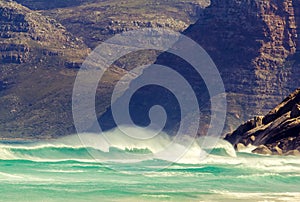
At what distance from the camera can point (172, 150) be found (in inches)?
6476

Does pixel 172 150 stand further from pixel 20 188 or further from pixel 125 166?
pixel 20 188

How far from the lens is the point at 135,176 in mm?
111562

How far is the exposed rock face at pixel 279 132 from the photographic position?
548 ft

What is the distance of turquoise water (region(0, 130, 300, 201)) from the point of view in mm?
93375

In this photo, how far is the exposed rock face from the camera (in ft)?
548

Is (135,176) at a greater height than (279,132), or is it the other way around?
(135,176)

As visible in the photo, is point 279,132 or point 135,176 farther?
point 279,132

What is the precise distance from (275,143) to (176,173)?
2229 inches

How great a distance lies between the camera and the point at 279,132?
17425 centimetres

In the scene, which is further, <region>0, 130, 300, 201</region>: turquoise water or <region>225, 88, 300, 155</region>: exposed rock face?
<region>225, 88, 300, 155</region>: exposed rock face

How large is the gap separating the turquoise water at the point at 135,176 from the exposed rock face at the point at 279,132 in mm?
12819

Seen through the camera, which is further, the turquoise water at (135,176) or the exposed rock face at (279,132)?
the exposed rock face at (279,132)

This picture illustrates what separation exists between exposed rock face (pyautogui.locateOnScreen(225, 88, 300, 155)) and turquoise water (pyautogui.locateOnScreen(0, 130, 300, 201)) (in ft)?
42.1

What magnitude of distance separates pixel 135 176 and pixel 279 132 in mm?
66174
